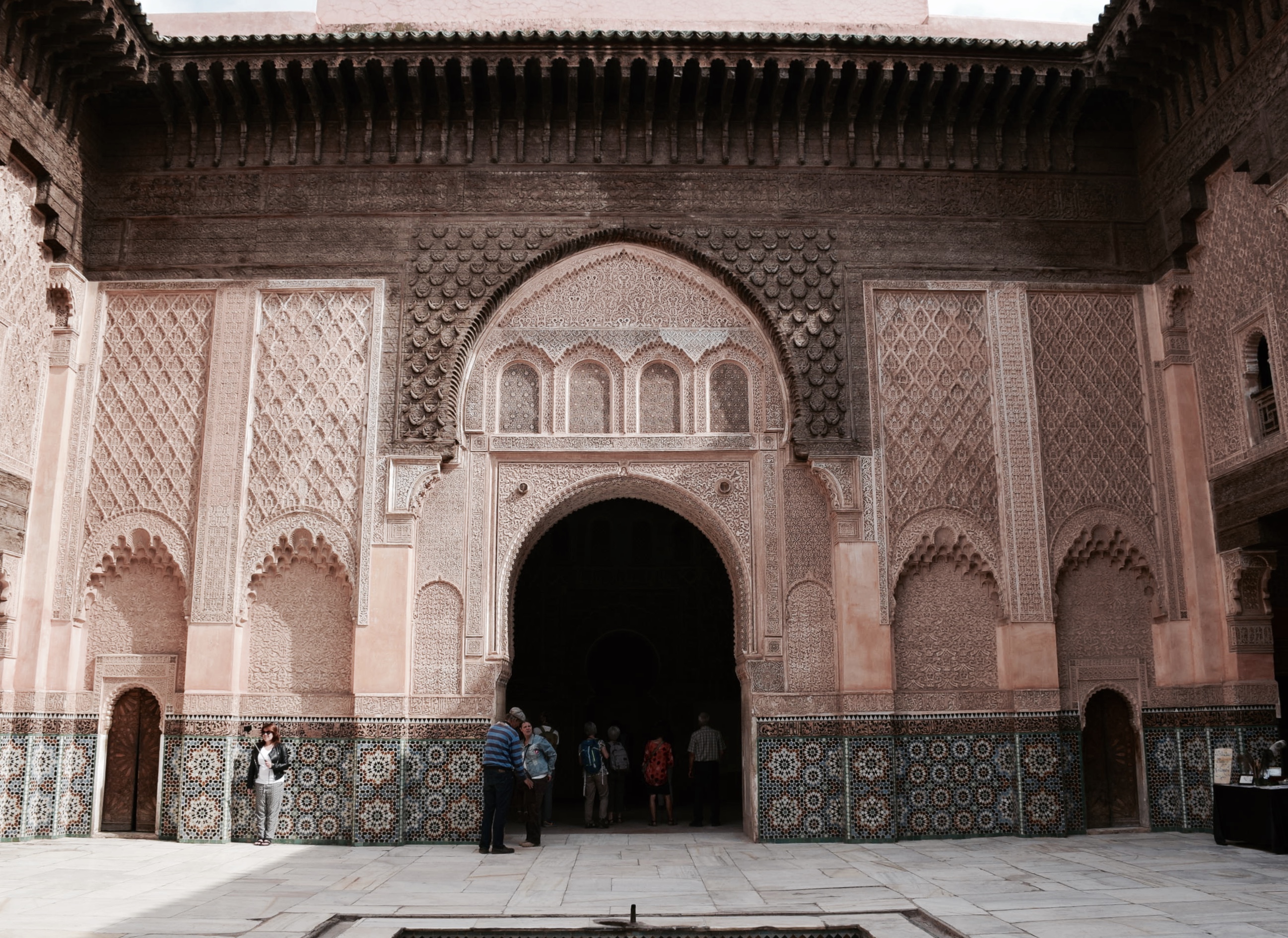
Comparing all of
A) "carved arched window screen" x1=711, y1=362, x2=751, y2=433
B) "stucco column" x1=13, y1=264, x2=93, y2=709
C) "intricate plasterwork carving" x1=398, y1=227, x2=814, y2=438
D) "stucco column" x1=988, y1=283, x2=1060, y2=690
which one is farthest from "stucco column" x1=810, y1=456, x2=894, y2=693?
"stucco column" x1=13, y1=264, x2=93, y2=709

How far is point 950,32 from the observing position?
316 inches

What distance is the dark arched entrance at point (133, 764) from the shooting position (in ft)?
22.1

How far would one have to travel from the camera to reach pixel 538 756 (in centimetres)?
673

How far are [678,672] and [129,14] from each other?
7132 millimetres

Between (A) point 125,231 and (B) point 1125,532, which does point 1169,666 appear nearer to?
(B) point 1125,532

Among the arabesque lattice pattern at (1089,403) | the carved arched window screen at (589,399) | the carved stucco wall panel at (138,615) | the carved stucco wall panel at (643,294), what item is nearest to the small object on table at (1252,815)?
the arabesque lattice pattern at (1089,403)

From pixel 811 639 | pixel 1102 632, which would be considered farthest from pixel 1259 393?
pixel 811 639

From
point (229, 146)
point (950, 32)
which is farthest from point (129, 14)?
point (950, 32)

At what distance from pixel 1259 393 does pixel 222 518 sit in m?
6.32

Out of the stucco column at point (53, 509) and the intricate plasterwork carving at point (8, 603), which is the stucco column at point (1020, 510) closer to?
the stucco column at point (53, 509)

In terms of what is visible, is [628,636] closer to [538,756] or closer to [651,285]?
[538,756]

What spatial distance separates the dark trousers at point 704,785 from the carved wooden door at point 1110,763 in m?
2.40

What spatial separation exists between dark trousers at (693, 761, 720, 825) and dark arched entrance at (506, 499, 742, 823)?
2.81 metres

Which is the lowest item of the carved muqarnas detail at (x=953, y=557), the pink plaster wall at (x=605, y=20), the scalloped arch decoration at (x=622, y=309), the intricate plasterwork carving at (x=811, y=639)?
the intricate plasterwork carving at (x=811, y=639)
